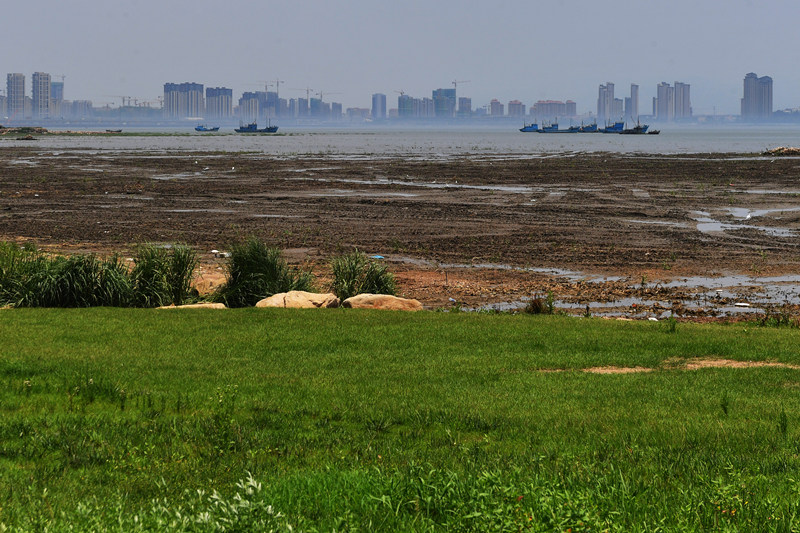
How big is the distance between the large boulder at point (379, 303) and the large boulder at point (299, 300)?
319mm

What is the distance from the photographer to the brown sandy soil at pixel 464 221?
2067cm

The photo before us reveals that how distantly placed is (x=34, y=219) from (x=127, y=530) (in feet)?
94.9

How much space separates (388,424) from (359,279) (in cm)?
905

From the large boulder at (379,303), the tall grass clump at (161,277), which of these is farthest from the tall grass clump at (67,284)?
the large boulder at (379,303)

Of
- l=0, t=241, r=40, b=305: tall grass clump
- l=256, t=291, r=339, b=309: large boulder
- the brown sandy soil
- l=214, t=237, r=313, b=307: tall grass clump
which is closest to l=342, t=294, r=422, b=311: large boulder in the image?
l=256, t=291, r=339, b=309: large boulder

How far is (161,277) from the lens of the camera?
1599 centimetres

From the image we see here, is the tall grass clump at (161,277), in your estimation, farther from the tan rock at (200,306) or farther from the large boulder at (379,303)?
the large boulder at (379,303)

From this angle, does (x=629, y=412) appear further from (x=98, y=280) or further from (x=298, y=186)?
(x=298, y=186)

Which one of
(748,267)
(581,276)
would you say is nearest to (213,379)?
(581,276)

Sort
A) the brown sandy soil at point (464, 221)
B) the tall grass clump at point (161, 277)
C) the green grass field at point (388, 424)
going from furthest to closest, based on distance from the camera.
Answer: the brown sandy soil at point (464, 221) < the tall grass clump at point (161, 277) < the green grass field at point (388, 424)

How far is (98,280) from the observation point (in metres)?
15.2

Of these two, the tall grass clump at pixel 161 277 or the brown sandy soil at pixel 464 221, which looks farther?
the brown sandy soil at pixel 464 221

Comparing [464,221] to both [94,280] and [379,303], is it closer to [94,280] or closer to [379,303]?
[379,303]

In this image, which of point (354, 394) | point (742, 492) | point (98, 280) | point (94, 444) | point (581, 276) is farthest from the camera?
point (581, 276)
